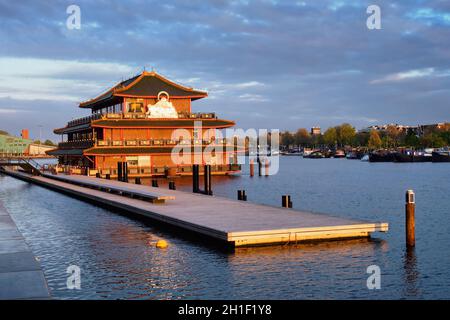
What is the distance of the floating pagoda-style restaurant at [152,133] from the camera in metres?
72.0

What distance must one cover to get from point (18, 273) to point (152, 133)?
6069 cm

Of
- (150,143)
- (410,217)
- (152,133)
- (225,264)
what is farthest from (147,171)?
(225,264)

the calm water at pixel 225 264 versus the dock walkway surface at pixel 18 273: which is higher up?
the dock walkway surface at pixel 18 273

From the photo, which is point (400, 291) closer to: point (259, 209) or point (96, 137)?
point (259, 209)

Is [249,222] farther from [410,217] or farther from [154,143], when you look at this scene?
[154,143]

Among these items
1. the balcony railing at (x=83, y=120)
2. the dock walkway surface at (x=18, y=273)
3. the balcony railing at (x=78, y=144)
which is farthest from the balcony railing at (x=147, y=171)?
the dock walkway surface at (x=18, y=273)

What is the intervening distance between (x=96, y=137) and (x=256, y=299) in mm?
65710

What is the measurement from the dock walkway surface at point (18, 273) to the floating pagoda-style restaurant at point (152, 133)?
2028 inches

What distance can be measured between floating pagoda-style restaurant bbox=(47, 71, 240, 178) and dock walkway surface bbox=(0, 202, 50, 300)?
51.5m

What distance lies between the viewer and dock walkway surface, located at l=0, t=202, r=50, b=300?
43.2ft

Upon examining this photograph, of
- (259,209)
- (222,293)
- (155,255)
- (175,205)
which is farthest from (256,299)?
(175,205)

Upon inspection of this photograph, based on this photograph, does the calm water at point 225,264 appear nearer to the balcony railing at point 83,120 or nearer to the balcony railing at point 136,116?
the balcony railing at point 136,116

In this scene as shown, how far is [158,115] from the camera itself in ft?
244

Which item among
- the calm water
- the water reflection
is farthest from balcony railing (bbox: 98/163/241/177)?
the water reflection
